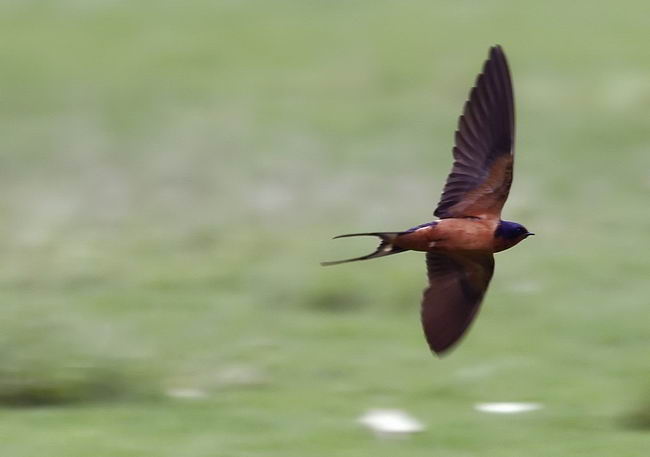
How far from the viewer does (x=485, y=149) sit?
4.13 m

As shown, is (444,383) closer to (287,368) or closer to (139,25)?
(287,368)

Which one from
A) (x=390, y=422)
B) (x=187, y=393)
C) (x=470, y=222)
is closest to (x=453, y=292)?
(x=470, y=222)

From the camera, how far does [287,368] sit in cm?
562

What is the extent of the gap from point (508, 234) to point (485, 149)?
31cm

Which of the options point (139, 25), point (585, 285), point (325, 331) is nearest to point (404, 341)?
Answer: point (325, 331)

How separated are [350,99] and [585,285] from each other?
3.70 metres

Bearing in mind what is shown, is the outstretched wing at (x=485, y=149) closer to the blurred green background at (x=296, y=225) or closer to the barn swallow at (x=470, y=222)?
the barn swallow at (x=470, y=222)

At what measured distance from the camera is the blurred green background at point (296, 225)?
193 inches

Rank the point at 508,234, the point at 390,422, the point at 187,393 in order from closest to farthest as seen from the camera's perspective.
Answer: the point at 508,234 < the point at 390,422 < the point at 187,393

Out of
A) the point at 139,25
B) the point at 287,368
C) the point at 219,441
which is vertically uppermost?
the point at 139,25

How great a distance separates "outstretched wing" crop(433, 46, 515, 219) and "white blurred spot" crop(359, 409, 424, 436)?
85 cm

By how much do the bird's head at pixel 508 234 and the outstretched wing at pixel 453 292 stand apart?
0.32 m

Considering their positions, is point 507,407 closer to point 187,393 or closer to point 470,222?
point 187,393

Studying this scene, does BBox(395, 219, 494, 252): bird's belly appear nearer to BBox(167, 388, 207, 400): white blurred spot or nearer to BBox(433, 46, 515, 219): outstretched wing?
BBox(433, 46, 515, 219): outstretched wing
